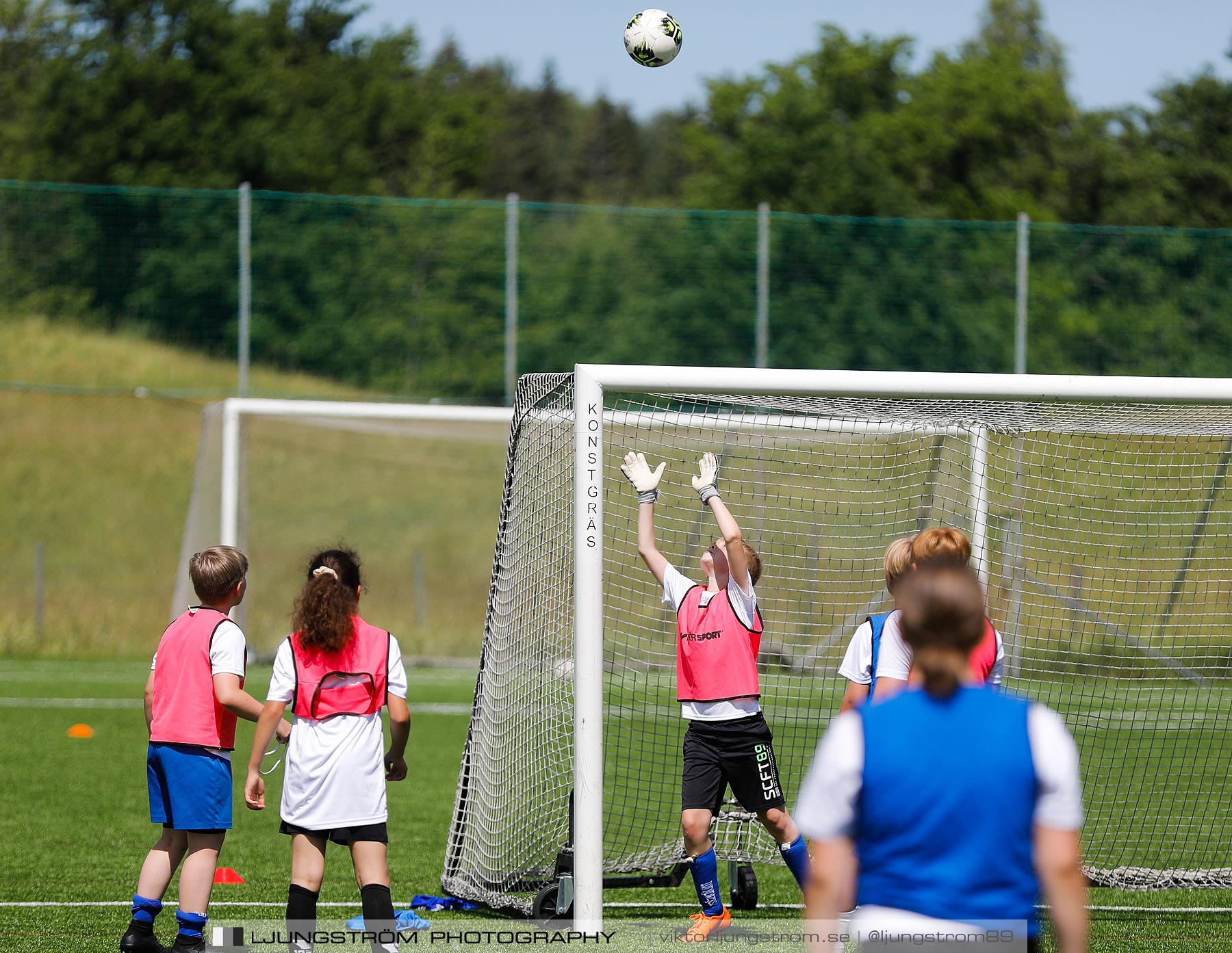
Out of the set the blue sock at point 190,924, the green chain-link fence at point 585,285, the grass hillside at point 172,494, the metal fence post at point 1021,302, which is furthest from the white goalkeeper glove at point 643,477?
the metal fence post at point 1021,302

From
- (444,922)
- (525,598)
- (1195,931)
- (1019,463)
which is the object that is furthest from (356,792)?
(1019,463)

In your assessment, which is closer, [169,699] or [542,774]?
[169,699]

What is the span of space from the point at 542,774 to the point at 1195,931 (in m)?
2.88

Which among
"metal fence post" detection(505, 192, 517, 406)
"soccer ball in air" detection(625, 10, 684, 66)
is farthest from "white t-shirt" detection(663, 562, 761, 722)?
"metal fence post" detection(505, 192, 517, 406)

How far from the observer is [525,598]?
613cm

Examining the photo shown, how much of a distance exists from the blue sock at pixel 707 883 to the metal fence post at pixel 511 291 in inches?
596

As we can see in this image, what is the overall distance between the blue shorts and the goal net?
4.43ft

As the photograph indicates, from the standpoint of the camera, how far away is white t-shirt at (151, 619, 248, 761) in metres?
4.64

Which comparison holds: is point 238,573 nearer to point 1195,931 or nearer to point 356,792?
point 356,792

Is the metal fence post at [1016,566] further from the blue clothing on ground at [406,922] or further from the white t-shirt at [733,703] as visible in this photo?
the blue clothing on ground at [406,922]

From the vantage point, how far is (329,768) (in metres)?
4.30

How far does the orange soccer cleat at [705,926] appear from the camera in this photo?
207 inches

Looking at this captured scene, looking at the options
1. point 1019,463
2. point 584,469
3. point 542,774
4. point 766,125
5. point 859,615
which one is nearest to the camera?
point 584,469

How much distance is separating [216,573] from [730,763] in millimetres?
2173
